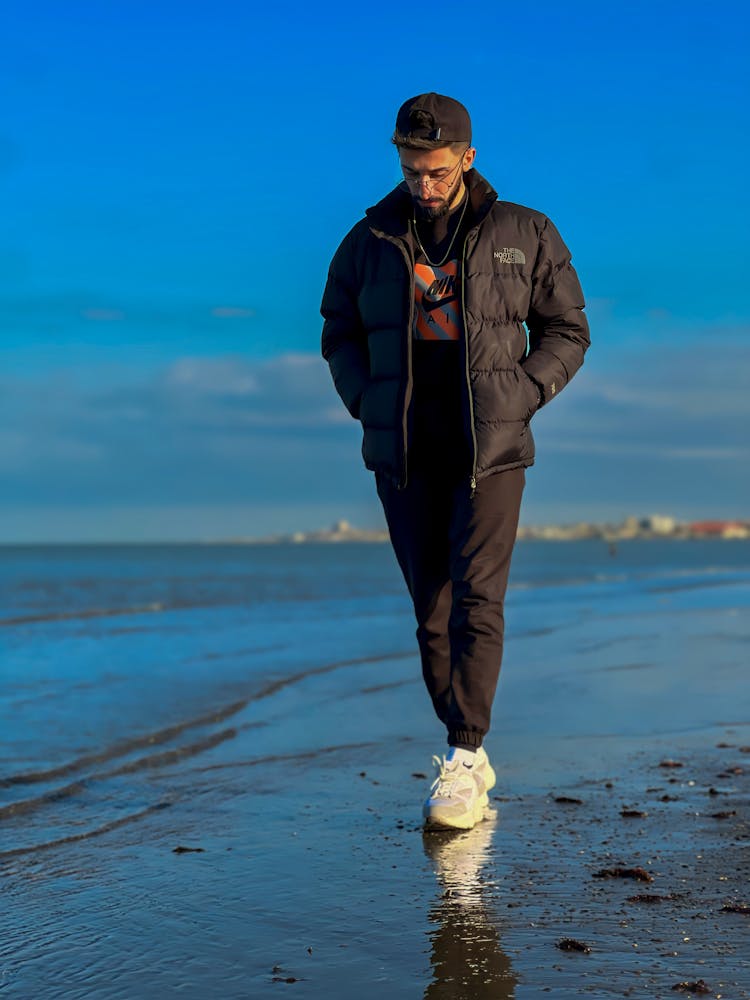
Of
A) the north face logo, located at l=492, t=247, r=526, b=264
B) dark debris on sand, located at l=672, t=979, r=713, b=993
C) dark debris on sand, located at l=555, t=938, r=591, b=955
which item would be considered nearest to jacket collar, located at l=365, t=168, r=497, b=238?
the north face logo, located at l=492, t=247, r=526, b=264

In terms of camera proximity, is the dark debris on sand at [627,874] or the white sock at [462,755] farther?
the white sock at [462,755]

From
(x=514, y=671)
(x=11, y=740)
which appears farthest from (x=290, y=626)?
(x=11, y=740)

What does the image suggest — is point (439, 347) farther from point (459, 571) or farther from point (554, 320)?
point (459, 571)

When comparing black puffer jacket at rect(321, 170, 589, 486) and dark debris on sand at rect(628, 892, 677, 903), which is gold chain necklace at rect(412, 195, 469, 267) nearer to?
black puffer jacket at rect(321, 170, 589, 486)

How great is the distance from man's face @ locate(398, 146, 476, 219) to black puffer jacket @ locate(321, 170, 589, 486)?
0.26 ft

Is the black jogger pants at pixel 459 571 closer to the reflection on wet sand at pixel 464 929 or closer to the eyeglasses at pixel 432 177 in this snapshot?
the reflection on wet sand at pixel 464 929

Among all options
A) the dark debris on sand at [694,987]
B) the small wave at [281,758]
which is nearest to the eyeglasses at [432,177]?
the dark debris on sand at [694,987]

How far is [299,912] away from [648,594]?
20.4 m

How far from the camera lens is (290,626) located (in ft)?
47.5

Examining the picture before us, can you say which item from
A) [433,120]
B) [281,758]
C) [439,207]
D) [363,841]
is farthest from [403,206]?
[281,758]

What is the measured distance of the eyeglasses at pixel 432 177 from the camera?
143 inches

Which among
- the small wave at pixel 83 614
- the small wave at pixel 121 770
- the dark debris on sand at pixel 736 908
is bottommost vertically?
the small wave at pixel 121 770

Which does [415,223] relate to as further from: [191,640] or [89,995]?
[191,640]

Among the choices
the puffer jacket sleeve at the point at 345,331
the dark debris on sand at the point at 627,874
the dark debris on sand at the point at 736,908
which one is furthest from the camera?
the puffer jacket sleeve at the point at 345,331
